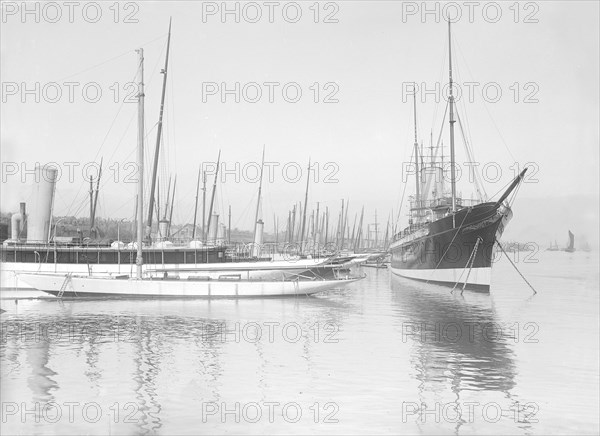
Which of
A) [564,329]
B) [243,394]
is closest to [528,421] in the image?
[243,394]

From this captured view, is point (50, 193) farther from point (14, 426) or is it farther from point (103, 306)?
point (14, 426)

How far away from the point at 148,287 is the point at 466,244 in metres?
24.6

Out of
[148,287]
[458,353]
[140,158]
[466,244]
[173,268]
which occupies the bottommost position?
[458,353]

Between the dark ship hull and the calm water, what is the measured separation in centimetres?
1686

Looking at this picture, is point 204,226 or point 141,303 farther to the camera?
point 204,226

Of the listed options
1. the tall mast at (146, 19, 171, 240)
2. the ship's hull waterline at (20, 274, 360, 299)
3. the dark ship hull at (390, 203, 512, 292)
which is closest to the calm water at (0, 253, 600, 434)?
the ship's hull waterline at (20, 274, 360, 299)

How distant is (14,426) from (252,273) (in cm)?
3113

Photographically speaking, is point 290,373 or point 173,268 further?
point 173,268

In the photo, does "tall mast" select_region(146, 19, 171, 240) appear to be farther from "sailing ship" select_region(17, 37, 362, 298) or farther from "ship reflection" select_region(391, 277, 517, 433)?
"ship reflection" select_region(391, 277, 517, 433)

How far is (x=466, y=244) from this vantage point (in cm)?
4522

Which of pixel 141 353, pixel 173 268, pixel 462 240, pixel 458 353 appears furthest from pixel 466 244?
pixel 141 353

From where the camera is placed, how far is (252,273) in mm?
41312

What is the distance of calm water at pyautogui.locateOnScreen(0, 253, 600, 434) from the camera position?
430 inches

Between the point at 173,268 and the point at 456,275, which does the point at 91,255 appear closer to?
the point at 173,268
